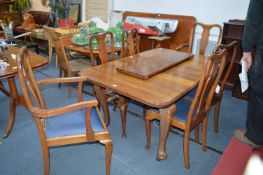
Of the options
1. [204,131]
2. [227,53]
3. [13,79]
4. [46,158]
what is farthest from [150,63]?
[13,79]

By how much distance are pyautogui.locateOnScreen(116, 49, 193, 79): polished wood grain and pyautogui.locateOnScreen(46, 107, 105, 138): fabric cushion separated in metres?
0.46

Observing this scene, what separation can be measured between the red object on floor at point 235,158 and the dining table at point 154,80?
0.43 meters

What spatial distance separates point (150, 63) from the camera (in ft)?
6.60

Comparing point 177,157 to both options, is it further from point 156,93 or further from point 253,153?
point 156,93

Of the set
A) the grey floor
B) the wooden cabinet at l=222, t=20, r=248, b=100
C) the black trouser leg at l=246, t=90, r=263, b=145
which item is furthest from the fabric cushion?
the wooden cabinet at l=222, t=20, r=248, b=100

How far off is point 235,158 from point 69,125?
128 centimetres

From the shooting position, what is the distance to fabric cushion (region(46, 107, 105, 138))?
1.52m

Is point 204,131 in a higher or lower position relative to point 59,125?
lower

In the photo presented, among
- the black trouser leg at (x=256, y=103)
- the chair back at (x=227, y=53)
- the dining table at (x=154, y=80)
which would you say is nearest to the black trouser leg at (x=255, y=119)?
the black trouser leg at (x=256, y=103)

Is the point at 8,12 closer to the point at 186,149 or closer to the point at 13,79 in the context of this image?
the point at 13,79

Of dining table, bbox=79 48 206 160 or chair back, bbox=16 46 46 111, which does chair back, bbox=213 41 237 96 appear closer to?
dining table, bbox=79 48 206 160

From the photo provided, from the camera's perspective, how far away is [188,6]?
357 centimetres

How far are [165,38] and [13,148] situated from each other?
262cm

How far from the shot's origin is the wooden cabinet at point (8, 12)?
609cm
